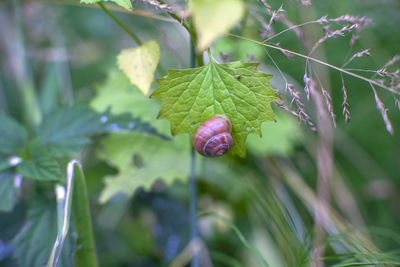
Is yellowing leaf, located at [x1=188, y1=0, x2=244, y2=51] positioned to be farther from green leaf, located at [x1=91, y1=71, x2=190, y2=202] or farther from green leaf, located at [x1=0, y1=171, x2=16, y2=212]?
green leaf, located at [x1=0, y1=171, x2=16, y2=212]

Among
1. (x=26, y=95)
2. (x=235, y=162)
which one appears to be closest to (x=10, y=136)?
(x=26, y=95)

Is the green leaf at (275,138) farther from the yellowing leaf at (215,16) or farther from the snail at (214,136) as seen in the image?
the yellowing leaf at (215,16)

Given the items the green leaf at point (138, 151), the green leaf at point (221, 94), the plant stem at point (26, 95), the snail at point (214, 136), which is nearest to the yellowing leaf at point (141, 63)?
the green leaf at point (221, 94)

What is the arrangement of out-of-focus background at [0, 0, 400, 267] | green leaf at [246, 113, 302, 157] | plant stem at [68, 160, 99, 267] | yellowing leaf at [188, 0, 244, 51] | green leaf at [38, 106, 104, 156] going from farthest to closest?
1. green leaf at [246, 113, 302, 157]
2. out-of-focus background at [0, 0, 400, 267]
3. green leaf at [38, 106, 104, 156]
4. plant stem at [68, 160, 99, 267]
5. yellowing leaf at [188, 0, 244, 51]

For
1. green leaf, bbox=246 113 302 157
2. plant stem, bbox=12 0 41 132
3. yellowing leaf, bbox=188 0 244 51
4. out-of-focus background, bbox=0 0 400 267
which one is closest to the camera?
yellowing leaf, bbox=188 0 244 51

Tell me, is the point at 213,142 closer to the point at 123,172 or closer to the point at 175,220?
the point at 123,172

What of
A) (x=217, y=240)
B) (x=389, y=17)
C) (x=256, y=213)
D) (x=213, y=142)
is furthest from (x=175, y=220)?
(x=389, y=17)

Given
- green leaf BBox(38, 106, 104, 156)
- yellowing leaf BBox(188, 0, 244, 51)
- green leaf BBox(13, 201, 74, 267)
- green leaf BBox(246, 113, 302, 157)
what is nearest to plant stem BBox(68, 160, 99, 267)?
green leaf BBox(13, 201, 74, 267)
